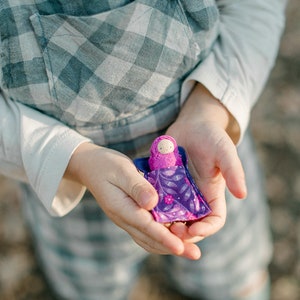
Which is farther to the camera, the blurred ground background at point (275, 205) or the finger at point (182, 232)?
the blurred ground background at point (275, 205)

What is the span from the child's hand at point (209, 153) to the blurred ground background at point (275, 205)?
69 cm

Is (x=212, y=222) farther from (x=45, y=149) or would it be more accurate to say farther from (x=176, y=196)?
(x=45, y=149)

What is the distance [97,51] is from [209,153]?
201 millimetres

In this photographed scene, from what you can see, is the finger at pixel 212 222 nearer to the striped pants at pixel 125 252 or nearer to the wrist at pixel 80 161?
the wrist at pixel 80 161

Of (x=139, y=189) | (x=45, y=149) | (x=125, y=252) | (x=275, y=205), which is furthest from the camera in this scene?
(x=275, y=205)

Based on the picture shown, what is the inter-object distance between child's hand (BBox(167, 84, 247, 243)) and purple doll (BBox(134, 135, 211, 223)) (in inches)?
0.6

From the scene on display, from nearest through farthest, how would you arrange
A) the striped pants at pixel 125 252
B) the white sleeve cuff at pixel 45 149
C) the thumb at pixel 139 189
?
the thumb at pixel 139 189 < the white sleeve cuff at pixel 45 149 < the striped pants at pixel 125 252

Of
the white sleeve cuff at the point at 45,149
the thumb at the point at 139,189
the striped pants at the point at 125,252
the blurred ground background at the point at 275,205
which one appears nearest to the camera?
the thumb at the point at 139,189

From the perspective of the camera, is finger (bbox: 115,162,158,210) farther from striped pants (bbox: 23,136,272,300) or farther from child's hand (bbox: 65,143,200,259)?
striped pants (bbox: 23,136,272,300)

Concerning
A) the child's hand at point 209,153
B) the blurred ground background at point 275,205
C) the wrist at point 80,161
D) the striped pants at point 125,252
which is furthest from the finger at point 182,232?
the blurred ground background at point 275,205

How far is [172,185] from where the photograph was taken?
731mm

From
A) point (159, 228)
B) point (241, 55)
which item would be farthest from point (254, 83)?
point (159, 228)

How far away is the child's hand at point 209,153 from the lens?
0.71 m

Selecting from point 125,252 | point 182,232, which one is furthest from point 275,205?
point 182,232
